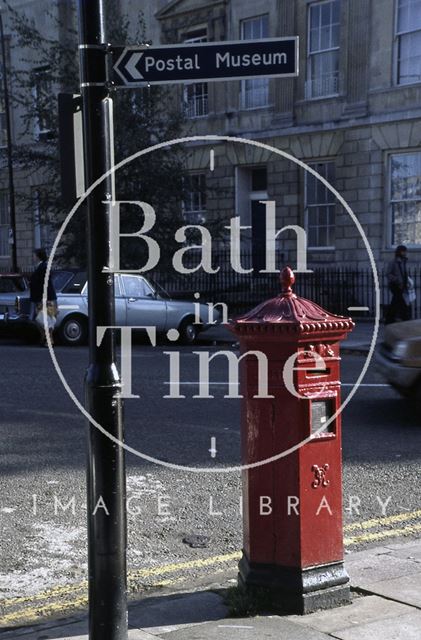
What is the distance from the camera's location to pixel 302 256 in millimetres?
27672

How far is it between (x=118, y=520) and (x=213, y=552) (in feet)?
6.36

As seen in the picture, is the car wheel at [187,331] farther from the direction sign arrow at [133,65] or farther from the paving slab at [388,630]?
the direction sign arrow at [133,65]

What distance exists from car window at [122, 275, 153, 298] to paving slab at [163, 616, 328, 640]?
1414cm

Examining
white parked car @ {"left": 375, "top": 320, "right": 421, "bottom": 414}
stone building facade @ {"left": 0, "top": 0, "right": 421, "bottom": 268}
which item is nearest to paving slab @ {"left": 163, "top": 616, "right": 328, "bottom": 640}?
white parked car @ {"left": 375, "top": 320, "right": 421, "bottom": 414}

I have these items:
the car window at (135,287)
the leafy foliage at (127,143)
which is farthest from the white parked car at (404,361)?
the leafy foliage at (127,143)

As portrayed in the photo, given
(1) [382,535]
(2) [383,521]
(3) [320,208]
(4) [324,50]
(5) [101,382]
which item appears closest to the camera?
(5) [101,382]

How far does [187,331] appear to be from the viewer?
19.1 metres

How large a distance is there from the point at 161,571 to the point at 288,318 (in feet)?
6.41

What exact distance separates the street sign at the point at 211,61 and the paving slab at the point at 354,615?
2710mm

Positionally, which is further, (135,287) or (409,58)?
(409,58)

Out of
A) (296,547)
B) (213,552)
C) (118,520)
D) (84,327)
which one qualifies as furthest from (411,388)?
(84,327)

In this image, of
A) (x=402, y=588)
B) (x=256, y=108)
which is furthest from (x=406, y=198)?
(x=402, y=588)

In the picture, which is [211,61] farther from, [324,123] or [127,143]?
[324,123]

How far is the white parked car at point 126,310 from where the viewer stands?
18.2 meters
